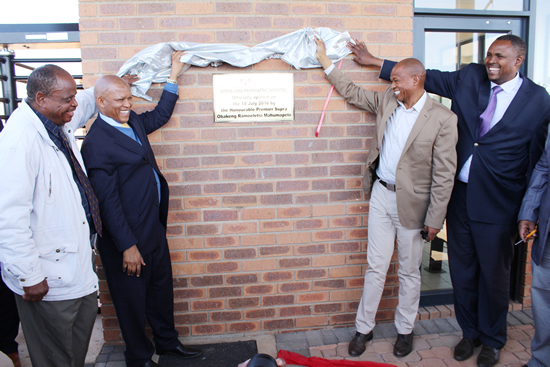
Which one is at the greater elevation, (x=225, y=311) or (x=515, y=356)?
(x=225, y=311)

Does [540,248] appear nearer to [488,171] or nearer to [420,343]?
[488,171]

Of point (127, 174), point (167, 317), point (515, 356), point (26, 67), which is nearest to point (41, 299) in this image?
point (127, 174)

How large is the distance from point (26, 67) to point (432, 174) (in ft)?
12.5

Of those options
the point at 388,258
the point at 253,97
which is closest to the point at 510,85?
the point at 388,258

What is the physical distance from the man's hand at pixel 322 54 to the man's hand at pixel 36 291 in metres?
2.42

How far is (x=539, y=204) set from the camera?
8.38 feet

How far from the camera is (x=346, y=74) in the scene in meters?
3.06

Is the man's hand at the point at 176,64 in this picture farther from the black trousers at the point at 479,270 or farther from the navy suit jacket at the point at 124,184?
the black trousers at the point at 479,270

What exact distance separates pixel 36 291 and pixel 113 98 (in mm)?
1286

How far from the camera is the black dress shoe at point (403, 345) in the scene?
113 inches

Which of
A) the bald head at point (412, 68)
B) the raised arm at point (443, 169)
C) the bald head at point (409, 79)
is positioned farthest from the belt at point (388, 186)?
the bald head at point (412, 68)

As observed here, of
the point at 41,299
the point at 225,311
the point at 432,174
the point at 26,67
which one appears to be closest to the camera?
the point at 41,299

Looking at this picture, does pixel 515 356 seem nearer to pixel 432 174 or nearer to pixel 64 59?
pixel 432 174

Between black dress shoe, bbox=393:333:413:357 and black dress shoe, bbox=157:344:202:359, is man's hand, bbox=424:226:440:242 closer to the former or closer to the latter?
black dress shoe, bbox=393:333:413:357
